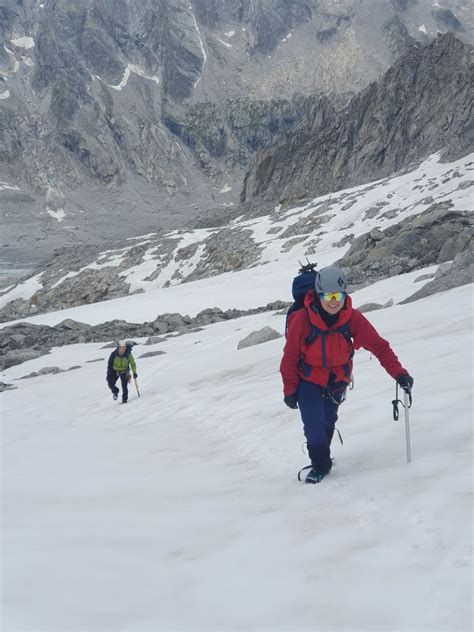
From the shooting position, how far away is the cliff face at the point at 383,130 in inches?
2995

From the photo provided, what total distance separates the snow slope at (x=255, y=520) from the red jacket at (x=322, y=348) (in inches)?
38.4

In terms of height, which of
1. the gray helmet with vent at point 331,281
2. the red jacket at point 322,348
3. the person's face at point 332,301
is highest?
the gray helmet with vent at point 331,281

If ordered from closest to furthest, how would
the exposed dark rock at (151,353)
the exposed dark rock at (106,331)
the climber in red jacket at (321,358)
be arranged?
the climber in red jacket at (321,358)
the exposed dark rock at (151,353)
the exposed dark rock at (106,331)

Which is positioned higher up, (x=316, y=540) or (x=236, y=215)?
(x=236, y=215)

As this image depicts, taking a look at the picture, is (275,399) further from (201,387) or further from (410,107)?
(410,107)

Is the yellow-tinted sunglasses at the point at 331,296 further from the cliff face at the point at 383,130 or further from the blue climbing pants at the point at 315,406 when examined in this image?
the cliff face at the point at 383,130

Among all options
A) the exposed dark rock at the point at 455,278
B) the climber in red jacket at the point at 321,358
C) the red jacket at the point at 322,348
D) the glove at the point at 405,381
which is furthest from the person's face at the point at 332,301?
the exposed dark rock at the point at 455,278

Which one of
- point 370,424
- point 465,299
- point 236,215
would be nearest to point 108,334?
point 465,299

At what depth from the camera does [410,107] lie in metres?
82.1

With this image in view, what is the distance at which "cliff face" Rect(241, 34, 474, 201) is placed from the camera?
76.1 metres

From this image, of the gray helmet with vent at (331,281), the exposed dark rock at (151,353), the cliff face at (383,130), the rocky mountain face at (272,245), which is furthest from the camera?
the cliff face at (383,130)

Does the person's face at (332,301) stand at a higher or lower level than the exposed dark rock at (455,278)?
higher

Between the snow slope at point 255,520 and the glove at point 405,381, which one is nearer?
the snow slope at point 255,520

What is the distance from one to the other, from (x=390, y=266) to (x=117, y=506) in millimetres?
21625
